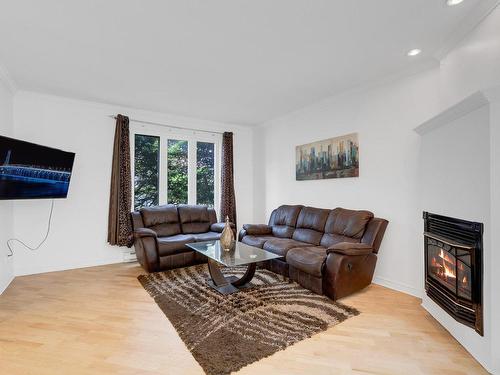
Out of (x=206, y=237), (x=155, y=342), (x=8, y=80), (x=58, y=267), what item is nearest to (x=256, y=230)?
(x=206, y=237)

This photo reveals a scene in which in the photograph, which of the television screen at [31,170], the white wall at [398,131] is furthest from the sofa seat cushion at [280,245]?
the television screen at [31,170]

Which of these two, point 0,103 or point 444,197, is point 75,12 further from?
point 444,197

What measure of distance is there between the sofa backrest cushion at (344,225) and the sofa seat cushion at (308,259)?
9.7 inches

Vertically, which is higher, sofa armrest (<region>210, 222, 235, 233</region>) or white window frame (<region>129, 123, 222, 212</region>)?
white window frame (<region>129, 123, 222, 212</region>)

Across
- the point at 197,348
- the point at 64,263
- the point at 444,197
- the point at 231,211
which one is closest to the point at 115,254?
the point at 64,263

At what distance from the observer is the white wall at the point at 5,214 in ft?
10.2

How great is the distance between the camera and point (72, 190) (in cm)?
400

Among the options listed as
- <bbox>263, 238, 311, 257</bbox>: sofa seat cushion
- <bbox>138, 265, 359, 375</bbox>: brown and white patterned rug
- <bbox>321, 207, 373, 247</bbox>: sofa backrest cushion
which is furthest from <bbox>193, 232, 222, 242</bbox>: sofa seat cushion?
<bbox>321, 207, 373, 247</bbox>: sofa backrest cushion

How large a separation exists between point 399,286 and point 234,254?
2022 mm

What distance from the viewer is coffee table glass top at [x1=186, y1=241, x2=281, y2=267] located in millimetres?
2789

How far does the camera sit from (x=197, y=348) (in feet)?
6.43

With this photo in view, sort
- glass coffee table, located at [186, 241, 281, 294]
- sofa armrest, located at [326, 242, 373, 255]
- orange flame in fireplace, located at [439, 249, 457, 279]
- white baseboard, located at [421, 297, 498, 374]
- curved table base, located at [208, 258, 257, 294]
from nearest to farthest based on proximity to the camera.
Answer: white baseboard, located at [421, 297, 498, 374], orange flame in fireplace, located at [439, 249, 457, 279], sofa armrest, located at [326, 242, 373, 255], glass coffee table, located at [186, 241, 281, 294], curved table base, located at [208, 258, 257, 294]

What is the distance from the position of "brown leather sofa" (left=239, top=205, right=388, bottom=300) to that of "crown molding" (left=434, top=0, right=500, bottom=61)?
1.88 metres

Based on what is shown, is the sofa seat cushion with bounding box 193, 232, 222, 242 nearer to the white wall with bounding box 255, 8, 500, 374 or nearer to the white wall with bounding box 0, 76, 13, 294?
the white wall with bounding box 255, 8, 500, 374
